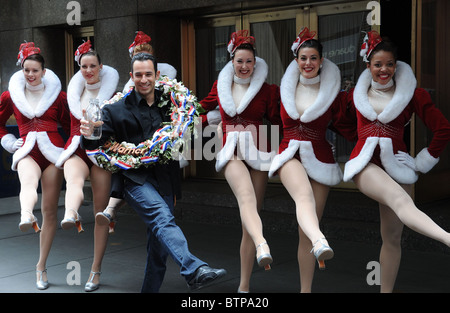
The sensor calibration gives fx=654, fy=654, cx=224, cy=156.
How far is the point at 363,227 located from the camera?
300 inches

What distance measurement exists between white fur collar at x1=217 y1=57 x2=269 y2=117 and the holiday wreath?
1.07ft

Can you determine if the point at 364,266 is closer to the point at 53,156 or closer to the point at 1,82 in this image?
the point at 53,156

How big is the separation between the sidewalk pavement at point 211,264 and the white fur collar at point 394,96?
164cm

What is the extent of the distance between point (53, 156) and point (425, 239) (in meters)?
4.01

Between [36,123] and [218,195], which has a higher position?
[36,123]

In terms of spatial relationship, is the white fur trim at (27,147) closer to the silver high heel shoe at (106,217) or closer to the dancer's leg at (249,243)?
the silver high heel shoe at (106,217)

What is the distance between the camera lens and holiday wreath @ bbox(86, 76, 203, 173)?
16.0ft

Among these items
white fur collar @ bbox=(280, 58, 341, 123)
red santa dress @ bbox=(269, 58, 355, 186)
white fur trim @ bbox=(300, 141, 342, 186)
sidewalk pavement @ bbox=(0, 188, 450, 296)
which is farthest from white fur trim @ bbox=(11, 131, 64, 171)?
white fur trim @ bbox=(300, 141, 342, 186)

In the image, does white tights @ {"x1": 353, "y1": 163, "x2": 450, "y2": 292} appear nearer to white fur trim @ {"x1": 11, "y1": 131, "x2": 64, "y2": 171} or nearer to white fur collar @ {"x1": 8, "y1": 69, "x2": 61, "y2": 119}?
white fur trim @ {"x1": 11, "y1": 131, "x2": 64, "y2": 171}

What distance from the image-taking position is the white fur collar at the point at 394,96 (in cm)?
487

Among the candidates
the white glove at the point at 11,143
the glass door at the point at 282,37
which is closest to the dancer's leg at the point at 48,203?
the white glove at the point at 11,143

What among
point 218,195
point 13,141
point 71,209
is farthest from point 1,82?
point 71,209

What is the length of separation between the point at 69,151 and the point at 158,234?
157cm

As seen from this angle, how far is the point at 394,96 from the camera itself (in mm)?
4902
